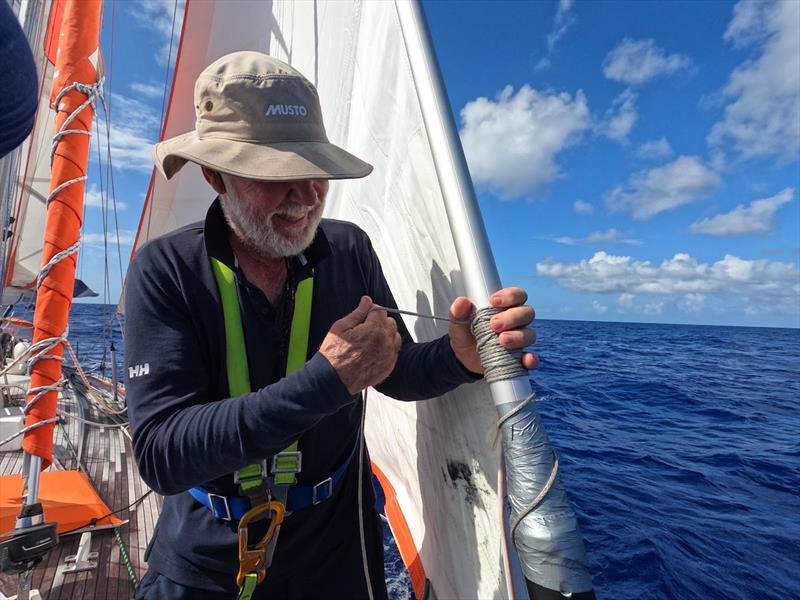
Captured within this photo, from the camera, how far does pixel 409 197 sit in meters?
1.65

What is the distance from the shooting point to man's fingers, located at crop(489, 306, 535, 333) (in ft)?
3.83

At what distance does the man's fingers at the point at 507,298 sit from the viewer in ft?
→ 3.92

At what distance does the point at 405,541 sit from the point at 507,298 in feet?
5.46

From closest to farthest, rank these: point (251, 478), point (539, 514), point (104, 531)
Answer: point (539, 514) → point (251, 478) → point (104, 531)

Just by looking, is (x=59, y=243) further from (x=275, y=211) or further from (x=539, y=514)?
(x=539, y=514)

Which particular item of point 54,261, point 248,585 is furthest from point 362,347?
point 54,261

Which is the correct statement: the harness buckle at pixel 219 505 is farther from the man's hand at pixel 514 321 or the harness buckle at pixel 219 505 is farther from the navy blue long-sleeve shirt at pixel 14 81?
the navy blue long-sleeve shirt at pixel 14 81

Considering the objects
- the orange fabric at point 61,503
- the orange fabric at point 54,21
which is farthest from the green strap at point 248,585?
the orange fabric at point 54,21

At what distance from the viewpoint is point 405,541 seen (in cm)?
232

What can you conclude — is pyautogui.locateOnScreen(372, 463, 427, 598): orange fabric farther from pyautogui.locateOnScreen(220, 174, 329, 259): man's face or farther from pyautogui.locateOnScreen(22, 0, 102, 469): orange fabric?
pyautogui.locateOnScreen(22, 0, 102, 469): orange fabric

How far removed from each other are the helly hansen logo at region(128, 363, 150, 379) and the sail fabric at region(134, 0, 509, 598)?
897mm

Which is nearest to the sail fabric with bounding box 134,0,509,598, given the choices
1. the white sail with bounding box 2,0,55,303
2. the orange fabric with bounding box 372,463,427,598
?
the orange fabric with bounding box 372,463,427,598

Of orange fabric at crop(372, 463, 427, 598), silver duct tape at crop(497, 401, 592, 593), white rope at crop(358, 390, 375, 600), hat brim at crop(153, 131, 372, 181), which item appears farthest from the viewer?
orange fabric at crop(372, 463, 427, 598)

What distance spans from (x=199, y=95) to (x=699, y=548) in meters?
5.60
